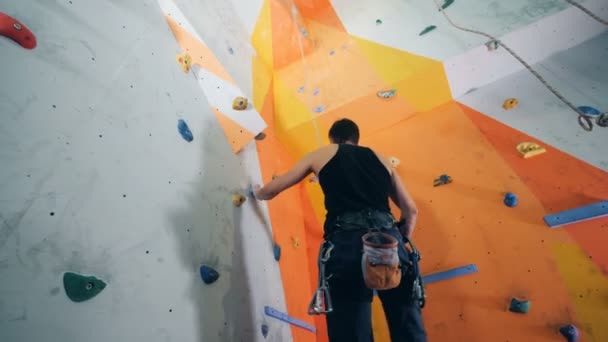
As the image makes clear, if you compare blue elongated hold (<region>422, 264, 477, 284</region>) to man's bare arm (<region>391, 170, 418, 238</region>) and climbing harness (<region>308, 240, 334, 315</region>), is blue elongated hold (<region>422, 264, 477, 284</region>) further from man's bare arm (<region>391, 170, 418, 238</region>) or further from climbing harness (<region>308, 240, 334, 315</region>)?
climbing harness (<region>308, 240, 334, 315</region>)

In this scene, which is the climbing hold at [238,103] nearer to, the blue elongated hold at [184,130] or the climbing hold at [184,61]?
the climbing hold at [184,61]

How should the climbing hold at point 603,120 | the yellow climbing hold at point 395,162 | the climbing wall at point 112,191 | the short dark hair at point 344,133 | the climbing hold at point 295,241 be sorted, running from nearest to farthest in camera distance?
the climbing wall at point 112,191 → the short dark hair at point 344,133 → the climbing hold at point 603,120 → the climbing hold at point 295,241 → the yellow climbing hold at point 395,162

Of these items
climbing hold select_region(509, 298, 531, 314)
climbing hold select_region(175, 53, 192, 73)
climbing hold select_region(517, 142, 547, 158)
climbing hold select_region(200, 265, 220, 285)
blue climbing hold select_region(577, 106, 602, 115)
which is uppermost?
climbing hold select_region(175, 53, 192, 73)

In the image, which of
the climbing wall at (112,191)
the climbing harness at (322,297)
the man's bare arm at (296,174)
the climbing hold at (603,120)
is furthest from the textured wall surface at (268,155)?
the climbing harness at (322,297)

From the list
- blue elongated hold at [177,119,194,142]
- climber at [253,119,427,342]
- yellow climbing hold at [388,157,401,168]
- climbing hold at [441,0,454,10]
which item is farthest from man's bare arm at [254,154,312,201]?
climbing hold at [441,0,454,10]

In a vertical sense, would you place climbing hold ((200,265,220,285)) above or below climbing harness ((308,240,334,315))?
above

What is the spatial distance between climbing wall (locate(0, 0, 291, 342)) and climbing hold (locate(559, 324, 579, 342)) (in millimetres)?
1544

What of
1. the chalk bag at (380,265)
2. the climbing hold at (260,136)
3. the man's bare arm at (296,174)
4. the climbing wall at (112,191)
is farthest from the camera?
the climbing hold at (260,136)

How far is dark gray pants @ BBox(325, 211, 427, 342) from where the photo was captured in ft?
3.70

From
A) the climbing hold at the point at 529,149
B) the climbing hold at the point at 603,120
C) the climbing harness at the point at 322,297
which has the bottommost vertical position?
the climbing hold at the point at 529,149

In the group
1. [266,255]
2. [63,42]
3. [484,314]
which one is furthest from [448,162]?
[63,42]

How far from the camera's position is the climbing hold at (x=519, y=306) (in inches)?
63.2

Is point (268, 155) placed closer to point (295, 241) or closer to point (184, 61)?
point (295, 241)

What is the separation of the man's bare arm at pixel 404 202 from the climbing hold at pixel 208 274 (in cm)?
94
